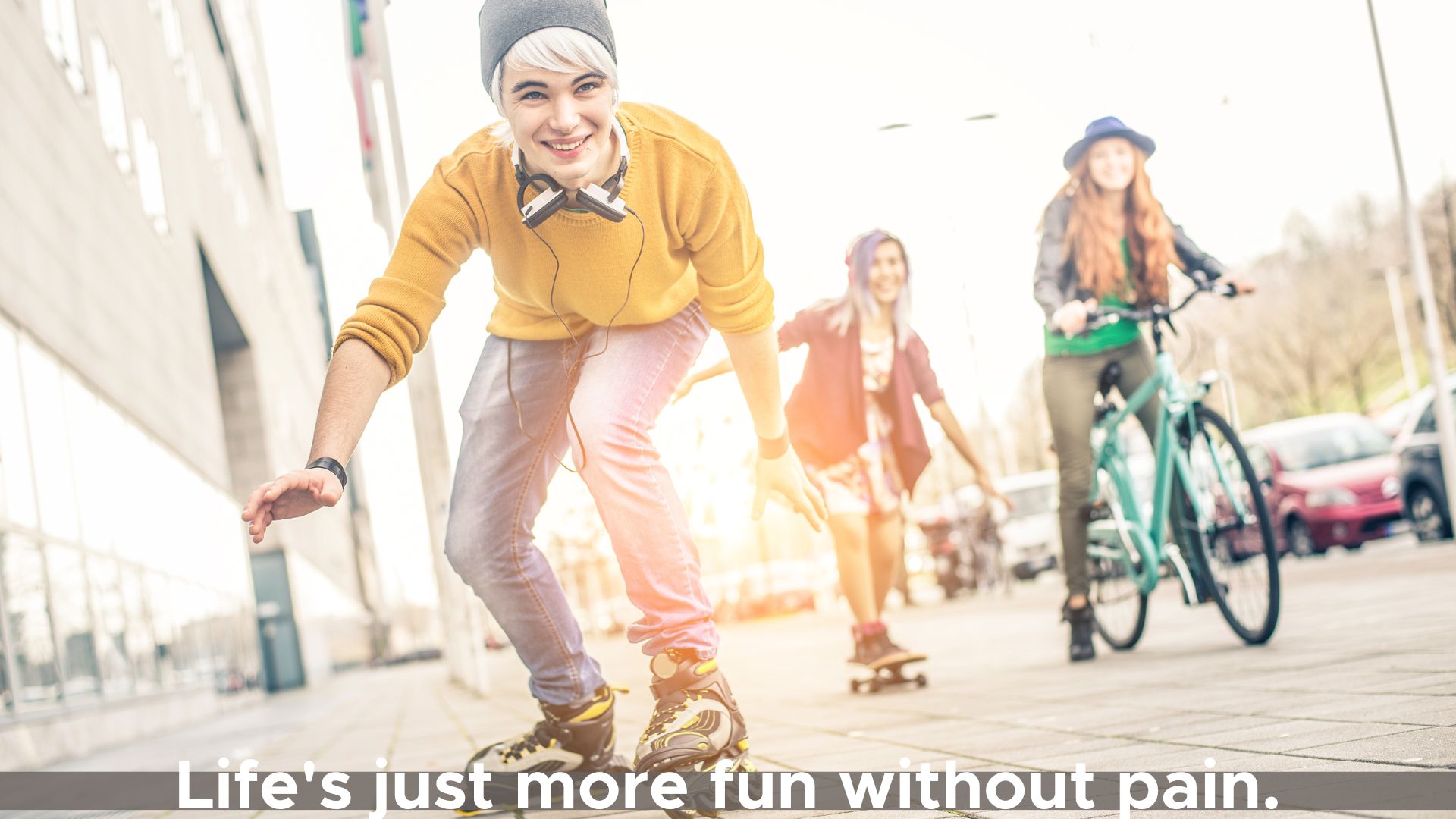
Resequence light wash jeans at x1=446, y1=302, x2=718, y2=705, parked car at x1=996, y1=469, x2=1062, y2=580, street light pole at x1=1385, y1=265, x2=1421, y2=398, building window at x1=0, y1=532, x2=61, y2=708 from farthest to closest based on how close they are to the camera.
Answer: street light pole at x1=1385, y1=265, x2=1421, y2=398
parked car at x1=996, y1=469, x2=1062, y2=580
building window at x1=0, y1=532, x2=61, y2=708
light wash jeans at x1=446, y1=302, x2=718, y2=705

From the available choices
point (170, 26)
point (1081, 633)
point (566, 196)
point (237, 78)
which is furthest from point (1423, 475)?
point (237, 78)

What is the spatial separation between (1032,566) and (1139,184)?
17.0m

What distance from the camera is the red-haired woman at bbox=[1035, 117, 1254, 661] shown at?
5770 millimetres

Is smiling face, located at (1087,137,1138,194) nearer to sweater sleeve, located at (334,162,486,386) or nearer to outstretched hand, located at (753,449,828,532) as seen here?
outstretched hand, located at (753,449,828,532)

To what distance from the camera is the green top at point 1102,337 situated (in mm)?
5926

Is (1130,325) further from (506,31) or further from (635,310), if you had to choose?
(506,31)

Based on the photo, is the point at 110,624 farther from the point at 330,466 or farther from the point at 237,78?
the point at 237,78

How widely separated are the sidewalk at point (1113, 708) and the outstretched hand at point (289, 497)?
1.13m

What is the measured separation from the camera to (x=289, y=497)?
7.73 ft

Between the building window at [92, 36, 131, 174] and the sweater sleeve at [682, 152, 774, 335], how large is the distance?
15.7m

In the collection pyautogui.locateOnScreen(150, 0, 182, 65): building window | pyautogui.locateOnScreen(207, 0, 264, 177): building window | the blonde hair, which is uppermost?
pyautogui.locateOnScreen(207, 0, 264, 177): building window

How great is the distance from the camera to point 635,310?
3086 millimetres

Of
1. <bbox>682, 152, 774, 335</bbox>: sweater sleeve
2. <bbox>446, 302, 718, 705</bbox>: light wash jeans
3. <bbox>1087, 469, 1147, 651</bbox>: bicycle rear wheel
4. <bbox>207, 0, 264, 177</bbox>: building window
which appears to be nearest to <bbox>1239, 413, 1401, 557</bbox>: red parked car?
<bbox>1087, 469, 1147, 651</bbox>: bicycle rear wheel

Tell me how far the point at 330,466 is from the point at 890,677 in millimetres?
4013
